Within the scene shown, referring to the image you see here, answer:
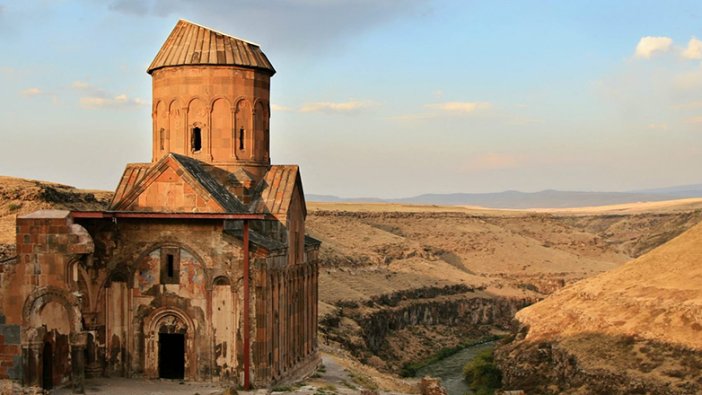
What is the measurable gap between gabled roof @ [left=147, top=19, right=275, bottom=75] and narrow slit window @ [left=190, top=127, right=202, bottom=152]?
6.42ft

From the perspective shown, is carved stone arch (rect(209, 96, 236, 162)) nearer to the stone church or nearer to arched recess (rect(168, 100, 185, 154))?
the stone church

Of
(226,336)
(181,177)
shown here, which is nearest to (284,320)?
(226,336)

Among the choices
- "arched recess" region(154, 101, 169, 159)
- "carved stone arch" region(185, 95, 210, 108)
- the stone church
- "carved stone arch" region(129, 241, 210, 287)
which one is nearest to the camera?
the stone church

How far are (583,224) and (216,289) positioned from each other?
127 metres

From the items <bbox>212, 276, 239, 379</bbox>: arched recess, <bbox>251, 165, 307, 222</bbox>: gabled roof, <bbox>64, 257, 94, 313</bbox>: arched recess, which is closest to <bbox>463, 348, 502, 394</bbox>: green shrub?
<bbox>251, 165, 307, 222</bbox>: gabled roof

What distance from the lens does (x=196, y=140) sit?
87.8ft

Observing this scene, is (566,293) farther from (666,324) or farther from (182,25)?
(182,25)

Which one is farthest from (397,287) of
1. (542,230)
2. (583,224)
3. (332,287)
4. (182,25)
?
(583,224)

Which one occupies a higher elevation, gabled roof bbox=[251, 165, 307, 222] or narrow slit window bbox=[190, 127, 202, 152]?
narrow slit window bbox=[190, 127, 202, 152]

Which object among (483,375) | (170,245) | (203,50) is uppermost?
(203,50)

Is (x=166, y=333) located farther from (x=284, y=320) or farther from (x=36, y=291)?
(x=36, y=291)

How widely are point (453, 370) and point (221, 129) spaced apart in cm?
2250

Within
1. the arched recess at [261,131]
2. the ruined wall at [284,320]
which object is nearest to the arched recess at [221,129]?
the arched recess at [261,131]

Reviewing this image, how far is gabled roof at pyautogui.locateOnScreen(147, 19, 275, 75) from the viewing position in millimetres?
26172
